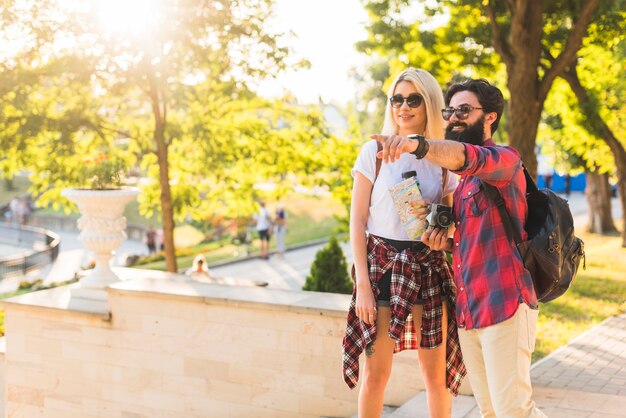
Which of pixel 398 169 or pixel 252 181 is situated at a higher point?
pixel 398 169

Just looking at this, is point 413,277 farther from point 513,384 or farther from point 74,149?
point 74,149

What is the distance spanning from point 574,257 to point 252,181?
12.9 metres

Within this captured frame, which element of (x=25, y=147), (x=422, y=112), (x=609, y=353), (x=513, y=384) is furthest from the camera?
(x=25, y=147)

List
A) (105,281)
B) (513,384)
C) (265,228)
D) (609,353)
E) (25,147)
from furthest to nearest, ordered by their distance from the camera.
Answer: (265,228) → (25,147) → (105,281) → (609,353) → (513,384)

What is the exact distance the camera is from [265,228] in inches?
938

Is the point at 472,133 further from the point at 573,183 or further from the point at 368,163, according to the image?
the point at 573,183

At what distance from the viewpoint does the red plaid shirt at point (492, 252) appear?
10.9 ft

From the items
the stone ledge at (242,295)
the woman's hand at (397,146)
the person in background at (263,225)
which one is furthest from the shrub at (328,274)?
the person in background at (263,225)

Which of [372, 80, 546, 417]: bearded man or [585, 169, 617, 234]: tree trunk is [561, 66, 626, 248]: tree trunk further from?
[372, 80, 546, 417]: bearded man

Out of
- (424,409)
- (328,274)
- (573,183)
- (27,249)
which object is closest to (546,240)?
(424,409)

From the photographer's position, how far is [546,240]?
3.35m

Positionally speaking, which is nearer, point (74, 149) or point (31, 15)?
point (31, 15)

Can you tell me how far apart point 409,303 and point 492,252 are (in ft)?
1.82

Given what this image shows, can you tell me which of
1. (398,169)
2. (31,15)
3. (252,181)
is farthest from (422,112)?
(252,181)
